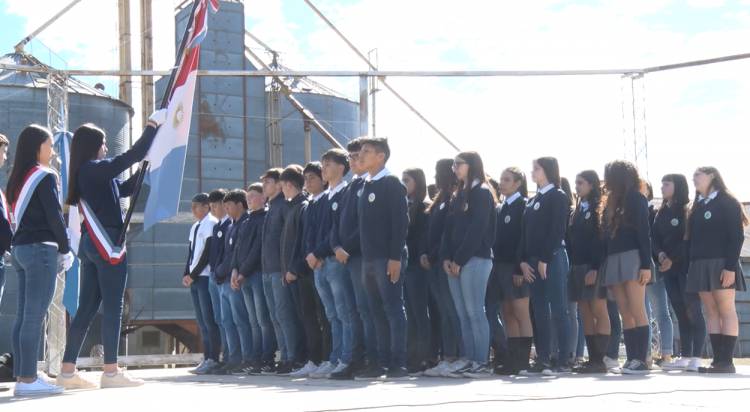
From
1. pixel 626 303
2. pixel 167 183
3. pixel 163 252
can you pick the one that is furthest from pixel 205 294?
pixel 163 252

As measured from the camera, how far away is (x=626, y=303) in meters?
8.26

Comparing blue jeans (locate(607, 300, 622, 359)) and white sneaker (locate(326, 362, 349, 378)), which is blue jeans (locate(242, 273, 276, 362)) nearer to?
white sneaker (locate(326, 362, 349, 378))

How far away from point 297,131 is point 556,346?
62.6 ft

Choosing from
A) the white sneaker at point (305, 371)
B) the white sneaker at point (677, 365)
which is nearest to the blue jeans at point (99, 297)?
the white sneaker at point (305, 371)

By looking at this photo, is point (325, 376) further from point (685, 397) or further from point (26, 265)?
point (685, 397)

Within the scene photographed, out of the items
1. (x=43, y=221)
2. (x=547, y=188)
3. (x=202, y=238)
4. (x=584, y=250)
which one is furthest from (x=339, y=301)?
(x=202, y=238)

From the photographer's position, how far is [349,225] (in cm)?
791

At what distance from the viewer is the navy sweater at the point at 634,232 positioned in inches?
317

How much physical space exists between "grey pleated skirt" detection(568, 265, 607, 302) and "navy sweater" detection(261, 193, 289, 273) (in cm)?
244

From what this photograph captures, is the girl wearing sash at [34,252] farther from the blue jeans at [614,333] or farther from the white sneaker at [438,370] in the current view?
the blue jeans at [614,333]

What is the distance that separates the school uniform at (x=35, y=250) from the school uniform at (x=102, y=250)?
0.95ft

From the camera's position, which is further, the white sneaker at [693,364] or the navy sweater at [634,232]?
the white sneaker at [693,364]

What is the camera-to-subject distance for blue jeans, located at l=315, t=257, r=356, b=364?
802 cm

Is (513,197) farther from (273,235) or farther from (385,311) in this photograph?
(273,235)
